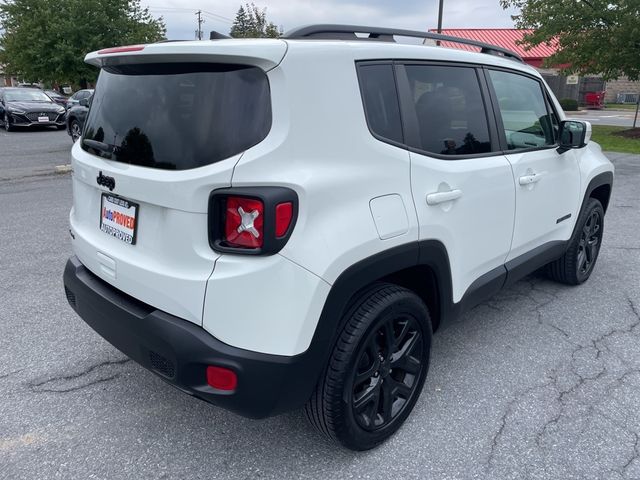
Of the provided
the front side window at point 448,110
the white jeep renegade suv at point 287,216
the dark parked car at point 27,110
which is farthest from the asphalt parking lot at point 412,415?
the dark parked car at point 27,110

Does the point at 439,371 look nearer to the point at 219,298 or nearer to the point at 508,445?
the point at 508,445

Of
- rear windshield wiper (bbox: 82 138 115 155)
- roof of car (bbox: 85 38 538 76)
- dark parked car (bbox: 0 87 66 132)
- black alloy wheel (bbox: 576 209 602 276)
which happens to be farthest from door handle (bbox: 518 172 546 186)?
dark parked car (bbox: 0 87 66 132)

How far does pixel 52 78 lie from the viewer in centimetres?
2875

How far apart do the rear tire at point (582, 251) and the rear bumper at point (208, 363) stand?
9.48 feet

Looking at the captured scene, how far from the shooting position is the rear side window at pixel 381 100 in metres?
2.25

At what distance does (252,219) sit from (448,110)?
1.39 metres

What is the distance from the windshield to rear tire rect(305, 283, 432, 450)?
2085 centimetres

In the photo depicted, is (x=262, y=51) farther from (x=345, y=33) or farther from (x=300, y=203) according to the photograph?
(x=345, y=33)

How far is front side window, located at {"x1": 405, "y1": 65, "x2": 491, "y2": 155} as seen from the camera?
253 centimetres

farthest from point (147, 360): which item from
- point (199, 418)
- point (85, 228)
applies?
point (85, 228)

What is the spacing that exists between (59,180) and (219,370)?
874cm

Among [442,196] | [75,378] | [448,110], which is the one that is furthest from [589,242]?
[75,378]

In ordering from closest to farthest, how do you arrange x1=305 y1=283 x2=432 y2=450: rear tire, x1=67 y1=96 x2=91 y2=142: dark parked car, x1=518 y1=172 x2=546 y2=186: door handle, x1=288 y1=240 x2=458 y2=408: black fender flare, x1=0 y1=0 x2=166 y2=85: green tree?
1. x1=288 y1=240 x2=458 y2=408: black fender flare
2. x1=305 y1=283 x2=432 y2=450: rear tire
3. x1=518 y1=172 x2=546 y2=186: door handle
4. x1=67 y1=96 x2=91 y2=142: dark parked car
5. x1=0 y1=0 x2=166 y2=85: green tree

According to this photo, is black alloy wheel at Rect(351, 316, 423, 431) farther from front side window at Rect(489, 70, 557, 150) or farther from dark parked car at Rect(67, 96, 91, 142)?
dark parked car at Rect(67, 96, 91, 142)
